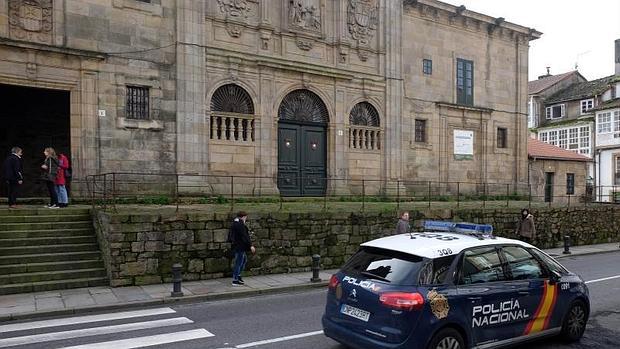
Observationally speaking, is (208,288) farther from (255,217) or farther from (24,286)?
(24,286)

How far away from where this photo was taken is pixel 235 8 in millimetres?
18891

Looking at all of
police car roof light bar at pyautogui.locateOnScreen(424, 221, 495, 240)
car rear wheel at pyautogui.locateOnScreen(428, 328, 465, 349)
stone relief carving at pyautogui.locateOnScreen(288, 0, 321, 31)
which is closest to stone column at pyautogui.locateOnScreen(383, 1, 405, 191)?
stone relief carving at pyautogui.locateOnScreen(288, 0, 321, 31)

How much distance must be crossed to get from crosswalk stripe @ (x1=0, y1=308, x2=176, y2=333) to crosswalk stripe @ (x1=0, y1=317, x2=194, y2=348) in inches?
24.7

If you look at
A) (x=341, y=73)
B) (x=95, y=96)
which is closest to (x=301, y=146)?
(x=341, y=73)

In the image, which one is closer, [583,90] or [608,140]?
[608,140]

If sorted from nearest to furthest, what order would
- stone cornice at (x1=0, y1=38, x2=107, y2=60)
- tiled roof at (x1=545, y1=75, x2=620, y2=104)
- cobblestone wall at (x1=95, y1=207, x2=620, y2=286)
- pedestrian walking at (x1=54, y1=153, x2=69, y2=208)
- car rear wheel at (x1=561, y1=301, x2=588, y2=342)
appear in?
car rear wheel at (x1=561, y1=301, x2=588, y2=342) → cobblestone wall at (x1=95, y1=207, x2=620, y2=286) → pedestrian walking at (x1=54, y1=153, x2=69, y2=208) → stone cornice at (x1=0, y1=38, x2=107, y2=60) → tiled roof at (x1=545, y1=75, x2=620, y2=104)

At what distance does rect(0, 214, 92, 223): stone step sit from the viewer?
1251 cm

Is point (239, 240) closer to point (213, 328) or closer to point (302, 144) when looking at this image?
point (213, 328)

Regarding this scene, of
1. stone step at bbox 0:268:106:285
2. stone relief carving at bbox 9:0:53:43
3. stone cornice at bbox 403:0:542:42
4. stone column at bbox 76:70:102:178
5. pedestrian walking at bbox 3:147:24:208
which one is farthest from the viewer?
stone cornice at bbox 403:0:542:42

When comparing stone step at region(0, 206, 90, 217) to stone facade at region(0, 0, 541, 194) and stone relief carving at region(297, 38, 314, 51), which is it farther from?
stone relief carving at region(297, 38, 314, 51)

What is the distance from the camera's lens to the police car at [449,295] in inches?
226

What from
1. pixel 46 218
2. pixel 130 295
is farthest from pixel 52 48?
pixel 130 295

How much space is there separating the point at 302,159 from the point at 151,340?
1384 cm

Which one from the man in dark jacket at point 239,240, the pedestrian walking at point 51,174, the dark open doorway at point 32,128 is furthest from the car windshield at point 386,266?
the dark open doorway at point 32,128
